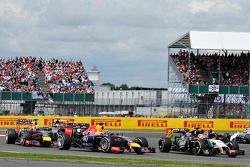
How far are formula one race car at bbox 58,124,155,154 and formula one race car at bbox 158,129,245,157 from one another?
177 centimetres

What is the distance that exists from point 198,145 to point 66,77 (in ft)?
125

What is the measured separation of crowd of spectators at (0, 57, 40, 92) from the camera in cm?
→ 6147

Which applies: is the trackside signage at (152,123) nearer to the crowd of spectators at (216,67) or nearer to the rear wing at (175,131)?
the crowd of spectators at (216,67)

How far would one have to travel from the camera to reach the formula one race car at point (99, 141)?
91.0 feet

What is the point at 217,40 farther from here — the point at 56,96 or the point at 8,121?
the point at 8,121

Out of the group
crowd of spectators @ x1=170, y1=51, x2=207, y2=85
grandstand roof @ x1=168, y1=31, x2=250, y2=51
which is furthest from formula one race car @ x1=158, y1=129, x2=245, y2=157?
crowd of spectators @ x1=170, y1=51, x2=207, y2=85

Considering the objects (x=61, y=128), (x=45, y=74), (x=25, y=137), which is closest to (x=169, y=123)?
(x=45, y=74)

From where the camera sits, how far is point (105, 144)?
27938 millimetres

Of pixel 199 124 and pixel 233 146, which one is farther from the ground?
pixel 199 124

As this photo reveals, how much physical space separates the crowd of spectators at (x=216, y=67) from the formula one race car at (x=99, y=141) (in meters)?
33.9

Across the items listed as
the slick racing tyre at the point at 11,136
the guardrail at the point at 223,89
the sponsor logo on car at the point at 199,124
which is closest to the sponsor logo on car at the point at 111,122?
the sponsor logo on car at the point at 199,124

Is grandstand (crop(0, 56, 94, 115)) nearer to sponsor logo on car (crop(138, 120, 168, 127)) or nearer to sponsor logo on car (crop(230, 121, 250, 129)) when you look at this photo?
sponsor logo on car (crop(138, 120, 168, 127))

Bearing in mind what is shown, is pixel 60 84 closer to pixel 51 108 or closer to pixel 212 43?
pixel 51 108

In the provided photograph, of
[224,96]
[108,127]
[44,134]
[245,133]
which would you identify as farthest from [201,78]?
[44,134]
